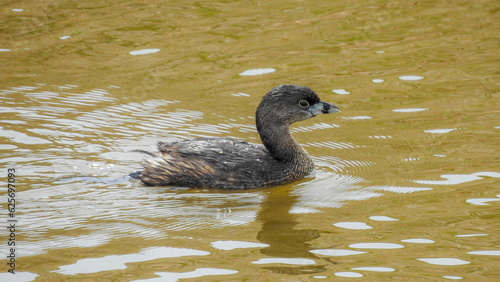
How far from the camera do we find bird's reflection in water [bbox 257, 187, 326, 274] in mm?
6312

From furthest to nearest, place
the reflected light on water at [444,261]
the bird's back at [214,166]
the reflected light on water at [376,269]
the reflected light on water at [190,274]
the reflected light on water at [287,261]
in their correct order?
the bird's back at [214,166] < the reflected light on water at [287,261] < the reflected light on water at [444,261] < the reflected light on water at [376,269] < the reflected light on water at [190,274]

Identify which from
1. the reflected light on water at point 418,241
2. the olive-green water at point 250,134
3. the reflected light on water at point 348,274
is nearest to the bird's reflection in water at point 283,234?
the olive-green water at point 250,134

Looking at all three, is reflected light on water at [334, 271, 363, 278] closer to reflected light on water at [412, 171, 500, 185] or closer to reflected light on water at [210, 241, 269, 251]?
reflected light on water at [210, 241, 269, 251]

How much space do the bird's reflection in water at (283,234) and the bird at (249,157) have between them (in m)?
→ 0.38

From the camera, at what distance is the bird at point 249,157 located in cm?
834

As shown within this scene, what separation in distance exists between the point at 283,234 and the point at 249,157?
1.61 metres

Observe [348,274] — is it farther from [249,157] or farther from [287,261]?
[249,157]

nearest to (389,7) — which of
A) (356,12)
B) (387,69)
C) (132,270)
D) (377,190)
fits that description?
(356,12)

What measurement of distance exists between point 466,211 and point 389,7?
752cm

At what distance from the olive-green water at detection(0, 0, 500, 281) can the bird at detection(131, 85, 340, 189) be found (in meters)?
0.17

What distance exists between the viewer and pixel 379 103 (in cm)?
1059

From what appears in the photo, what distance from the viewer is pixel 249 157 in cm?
854

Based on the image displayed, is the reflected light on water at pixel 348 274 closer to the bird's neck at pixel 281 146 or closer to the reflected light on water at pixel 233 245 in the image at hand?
the reflected light on water at pixel 233 245

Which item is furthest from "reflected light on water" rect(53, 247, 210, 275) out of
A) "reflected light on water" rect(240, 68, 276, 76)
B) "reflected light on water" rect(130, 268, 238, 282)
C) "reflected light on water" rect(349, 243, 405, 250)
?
"reflected light on water" rect(240, 68, 276, 76)
